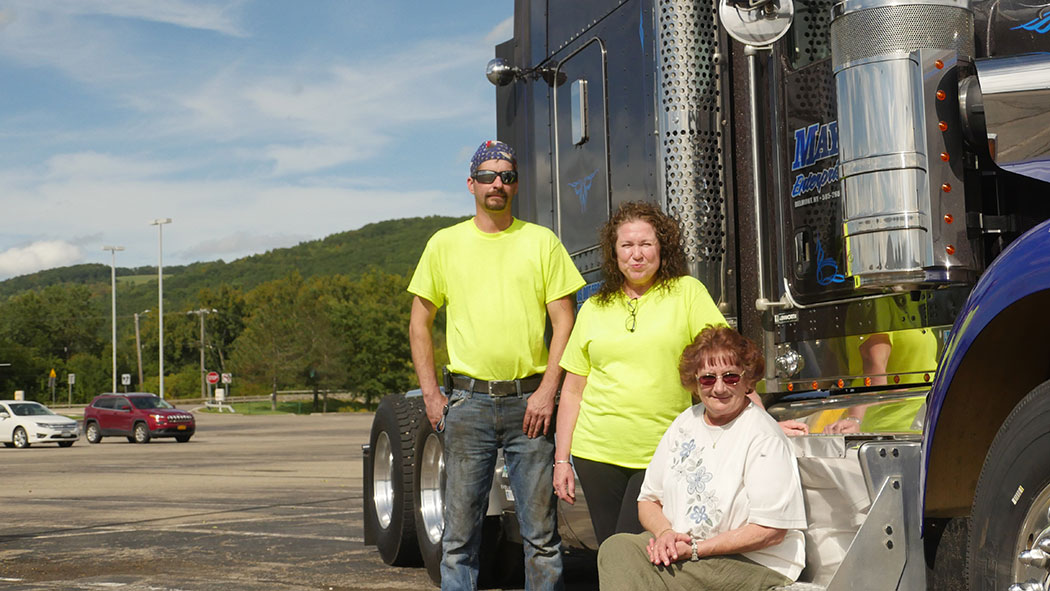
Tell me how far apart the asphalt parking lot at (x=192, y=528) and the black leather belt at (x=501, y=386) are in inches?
103

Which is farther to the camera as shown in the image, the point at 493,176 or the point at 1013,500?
the point at 493,176

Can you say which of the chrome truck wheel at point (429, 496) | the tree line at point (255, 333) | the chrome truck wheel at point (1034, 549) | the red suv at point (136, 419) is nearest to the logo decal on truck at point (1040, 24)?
the chrome truck wheel at point (1034, 549)

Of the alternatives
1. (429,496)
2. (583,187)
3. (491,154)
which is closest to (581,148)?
(583,187)

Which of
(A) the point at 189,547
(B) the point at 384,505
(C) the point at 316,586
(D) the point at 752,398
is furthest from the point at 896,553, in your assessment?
(A) the point at 189,547

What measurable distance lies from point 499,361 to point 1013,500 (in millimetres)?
2542

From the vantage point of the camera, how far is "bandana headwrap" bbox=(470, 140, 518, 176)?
16.8 ft

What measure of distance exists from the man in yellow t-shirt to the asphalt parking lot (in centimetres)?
244

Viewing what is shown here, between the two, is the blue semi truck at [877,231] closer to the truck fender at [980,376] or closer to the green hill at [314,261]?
the truck fender at [980,376]

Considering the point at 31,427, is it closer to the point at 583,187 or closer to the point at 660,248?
the point at 583,187

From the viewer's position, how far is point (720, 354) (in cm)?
400

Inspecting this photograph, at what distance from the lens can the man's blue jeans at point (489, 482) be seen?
5117 millimetres

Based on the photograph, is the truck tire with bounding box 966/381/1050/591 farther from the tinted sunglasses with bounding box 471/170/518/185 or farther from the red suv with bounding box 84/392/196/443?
the red suv with bounding box 84/392/196/443

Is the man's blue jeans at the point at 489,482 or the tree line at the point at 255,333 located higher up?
the tree line at the point at 255,333

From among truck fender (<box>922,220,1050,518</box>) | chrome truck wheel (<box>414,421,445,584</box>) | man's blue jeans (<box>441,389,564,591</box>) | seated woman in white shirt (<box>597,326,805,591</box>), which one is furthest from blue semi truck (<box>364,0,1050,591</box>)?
chrome truck wheel (<box>414,421,445,584</box>)
